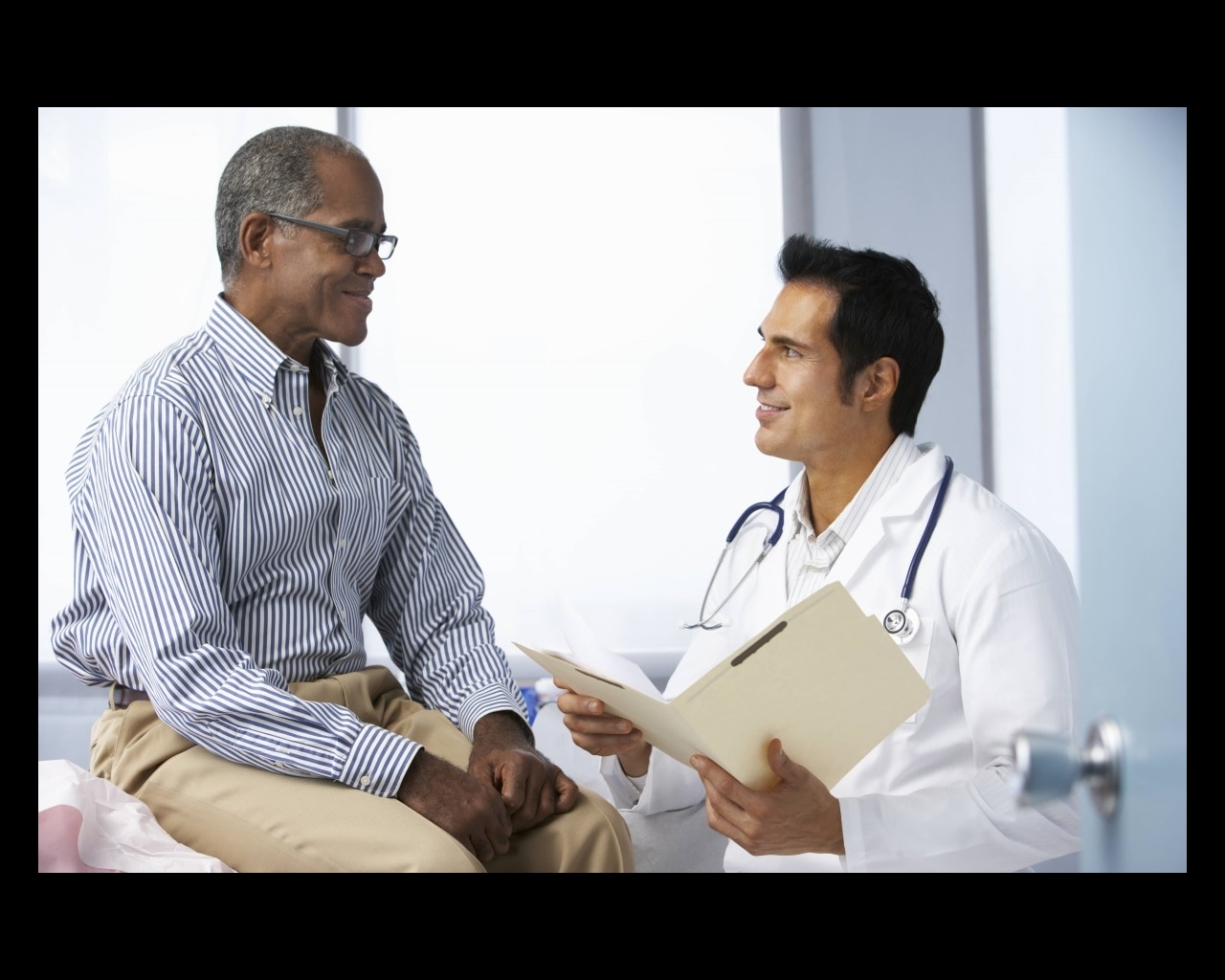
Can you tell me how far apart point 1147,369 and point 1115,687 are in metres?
0.21

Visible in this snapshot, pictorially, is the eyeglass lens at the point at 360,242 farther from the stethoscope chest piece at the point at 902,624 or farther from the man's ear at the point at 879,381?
the stethoscope chest piece at the point at 902,624

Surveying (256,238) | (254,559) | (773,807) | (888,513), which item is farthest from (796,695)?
(256,238)

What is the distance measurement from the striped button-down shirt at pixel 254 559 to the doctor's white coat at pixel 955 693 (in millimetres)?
508

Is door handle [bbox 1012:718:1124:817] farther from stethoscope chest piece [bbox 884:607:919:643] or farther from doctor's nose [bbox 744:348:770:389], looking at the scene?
doctor's nose [bbox 744:348:770:389]

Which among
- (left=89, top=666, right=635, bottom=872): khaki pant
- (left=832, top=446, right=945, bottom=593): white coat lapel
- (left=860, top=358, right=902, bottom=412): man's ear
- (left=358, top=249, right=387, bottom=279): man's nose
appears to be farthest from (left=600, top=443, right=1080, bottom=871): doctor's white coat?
(left=358, top=249, right=387, bottom=279): man's nose

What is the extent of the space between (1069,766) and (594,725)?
103 centimetres

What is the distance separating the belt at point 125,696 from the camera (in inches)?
66.3

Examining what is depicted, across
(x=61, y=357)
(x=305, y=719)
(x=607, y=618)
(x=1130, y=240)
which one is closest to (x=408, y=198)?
(x=61, y=357)

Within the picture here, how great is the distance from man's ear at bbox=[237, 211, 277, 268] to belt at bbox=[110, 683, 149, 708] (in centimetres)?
65

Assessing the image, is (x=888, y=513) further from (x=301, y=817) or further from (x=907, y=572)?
(x=301, y=817)

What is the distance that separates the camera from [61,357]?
399cm

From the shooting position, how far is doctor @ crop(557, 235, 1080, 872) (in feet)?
5.30

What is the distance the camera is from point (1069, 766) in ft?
2.59

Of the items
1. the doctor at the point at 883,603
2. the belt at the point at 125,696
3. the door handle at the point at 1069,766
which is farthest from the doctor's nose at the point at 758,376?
the door handle at the point at 1069,766
